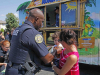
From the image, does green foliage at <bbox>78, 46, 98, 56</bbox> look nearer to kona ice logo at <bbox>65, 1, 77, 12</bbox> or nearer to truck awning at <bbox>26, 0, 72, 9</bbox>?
kona ice logo at <bbox>65, 1, 77, 12</bbox>

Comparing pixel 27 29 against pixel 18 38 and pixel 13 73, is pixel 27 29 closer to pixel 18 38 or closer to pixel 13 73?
pixel 18 38

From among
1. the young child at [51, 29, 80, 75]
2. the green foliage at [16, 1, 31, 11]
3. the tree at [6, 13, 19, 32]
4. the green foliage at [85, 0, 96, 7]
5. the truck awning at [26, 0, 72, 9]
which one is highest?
the tree at [6, 13, 19, 32]

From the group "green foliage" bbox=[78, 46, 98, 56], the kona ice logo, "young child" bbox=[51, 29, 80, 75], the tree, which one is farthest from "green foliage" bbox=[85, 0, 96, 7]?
the tree

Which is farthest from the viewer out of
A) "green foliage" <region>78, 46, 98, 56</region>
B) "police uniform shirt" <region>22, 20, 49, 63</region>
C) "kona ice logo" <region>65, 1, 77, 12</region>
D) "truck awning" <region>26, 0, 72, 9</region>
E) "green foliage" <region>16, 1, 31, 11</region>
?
"green foliage" <region>16, 1, 31, 11</region>

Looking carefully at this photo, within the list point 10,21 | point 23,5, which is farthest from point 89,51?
point 10,21

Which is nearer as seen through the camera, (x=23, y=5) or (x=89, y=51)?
→ (x=89, y=51)

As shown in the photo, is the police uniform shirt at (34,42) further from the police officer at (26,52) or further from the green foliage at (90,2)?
the green foliage at (90,2)

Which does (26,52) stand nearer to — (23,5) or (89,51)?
(89,51)

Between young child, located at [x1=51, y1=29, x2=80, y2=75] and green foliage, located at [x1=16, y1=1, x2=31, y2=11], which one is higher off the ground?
green foliage, located at [x1=16, y1=1, x2=31, y2=11]

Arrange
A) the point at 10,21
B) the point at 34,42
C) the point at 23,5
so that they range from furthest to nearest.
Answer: the point at 10,21, the point at 23,5, the point at 34,42

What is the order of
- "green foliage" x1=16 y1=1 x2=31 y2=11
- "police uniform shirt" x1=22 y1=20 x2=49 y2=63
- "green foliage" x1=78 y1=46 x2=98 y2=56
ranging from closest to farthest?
"police uniform shirt" x1=22 y1=20 x2=49 y2=63
"green foliage" x1=78 y1=46 x2=98 y2=56
"green foliage" x1=16 y1=1 x2=31 y2=11

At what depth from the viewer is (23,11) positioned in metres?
5.93

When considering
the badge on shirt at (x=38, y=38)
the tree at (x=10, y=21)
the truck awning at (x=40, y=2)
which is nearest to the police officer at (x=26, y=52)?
the badge on shirt at (x=38, y=38)

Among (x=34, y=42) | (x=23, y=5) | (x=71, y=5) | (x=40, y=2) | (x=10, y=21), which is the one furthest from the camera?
(x=10, y=21)
